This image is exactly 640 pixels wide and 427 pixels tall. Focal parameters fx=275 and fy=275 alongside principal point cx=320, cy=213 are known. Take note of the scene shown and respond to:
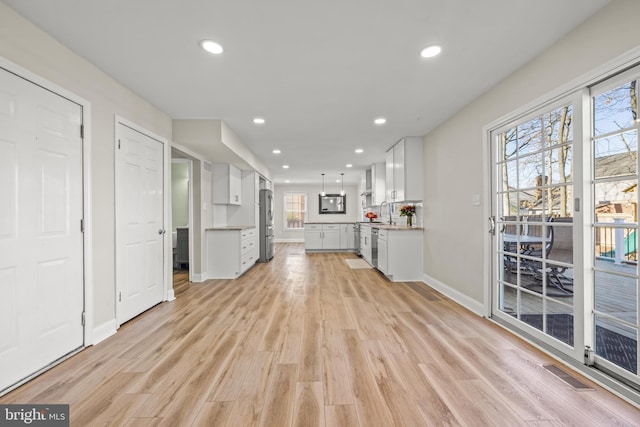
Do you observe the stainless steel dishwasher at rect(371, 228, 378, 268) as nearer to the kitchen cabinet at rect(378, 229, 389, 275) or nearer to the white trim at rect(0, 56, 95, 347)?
the kitchen cabinet at rect(378, 229, 389, 275)

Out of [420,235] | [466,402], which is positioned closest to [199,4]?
[466,402]

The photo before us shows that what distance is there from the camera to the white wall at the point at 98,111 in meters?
1.89

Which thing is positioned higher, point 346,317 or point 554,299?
point 554,299

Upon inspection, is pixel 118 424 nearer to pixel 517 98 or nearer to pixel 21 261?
pixel 21 261

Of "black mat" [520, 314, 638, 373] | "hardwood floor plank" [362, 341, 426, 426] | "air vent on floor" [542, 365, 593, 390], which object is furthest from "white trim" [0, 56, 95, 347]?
"black mat" [520, 314, 638, 373]

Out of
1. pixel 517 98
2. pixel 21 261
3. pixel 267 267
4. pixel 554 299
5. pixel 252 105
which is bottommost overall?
pixel 267 267

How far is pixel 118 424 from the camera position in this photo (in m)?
1.41

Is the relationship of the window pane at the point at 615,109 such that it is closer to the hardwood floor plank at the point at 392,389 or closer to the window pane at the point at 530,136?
the window pane at the point at 530,136

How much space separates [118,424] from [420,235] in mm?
4175

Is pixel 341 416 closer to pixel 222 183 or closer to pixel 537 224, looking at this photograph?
pixel 537 224

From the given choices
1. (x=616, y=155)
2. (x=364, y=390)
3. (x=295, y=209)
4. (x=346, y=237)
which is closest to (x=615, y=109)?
(x=616, y=155)

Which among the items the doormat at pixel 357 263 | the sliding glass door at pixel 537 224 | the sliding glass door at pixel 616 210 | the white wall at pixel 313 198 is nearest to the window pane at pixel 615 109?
the sliding glass door at pixel 616 210

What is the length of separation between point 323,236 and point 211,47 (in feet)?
21.1

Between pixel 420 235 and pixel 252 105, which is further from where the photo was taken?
pixel 420 235
